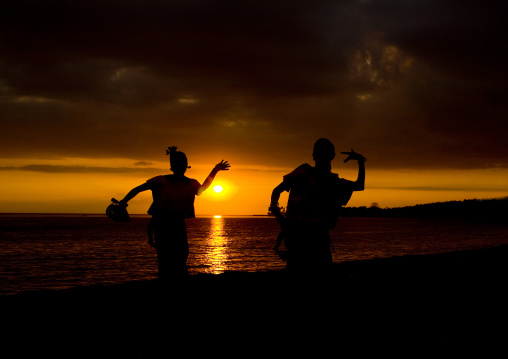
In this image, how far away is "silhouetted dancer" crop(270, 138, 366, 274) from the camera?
17.0 ft

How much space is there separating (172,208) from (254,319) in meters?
1.98

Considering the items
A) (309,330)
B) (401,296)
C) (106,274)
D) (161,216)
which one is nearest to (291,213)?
(309,330)

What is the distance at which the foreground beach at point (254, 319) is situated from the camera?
5277mm

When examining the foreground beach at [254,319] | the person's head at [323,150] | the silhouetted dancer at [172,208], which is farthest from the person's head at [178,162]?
the person's head at [323,150]

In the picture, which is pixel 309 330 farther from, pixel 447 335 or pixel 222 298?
pixel 222 298

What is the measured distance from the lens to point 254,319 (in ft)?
21.6

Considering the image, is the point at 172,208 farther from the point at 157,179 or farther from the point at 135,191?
the point at 135,191

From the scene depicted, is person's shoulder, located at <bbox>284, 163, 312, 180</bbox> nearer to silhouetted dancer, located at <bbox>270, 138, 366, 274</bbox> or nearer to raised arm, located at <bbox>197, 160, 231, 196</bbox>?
silhouetted dancer, located at <bbox>270, 138, 366, 274</bbox>

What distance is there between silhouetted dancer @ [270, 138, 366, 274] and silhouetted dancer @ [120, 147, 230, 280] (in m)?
1.88

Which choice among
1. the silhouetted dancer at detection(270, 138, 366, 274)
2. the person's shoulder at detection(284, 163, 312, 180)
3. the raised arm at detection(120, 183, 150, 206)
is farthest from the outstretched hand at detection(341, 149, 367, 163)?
the raised arm at detection(120, 183, 150, 206)

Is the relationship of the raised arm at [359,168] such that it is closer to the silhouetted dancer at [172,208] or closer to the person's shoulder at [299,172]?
the person's shoulder at [299,172]

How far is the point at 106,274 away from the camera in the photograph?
35156 millimetres

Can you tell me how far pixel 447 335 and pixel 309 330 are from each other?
1.72 metres

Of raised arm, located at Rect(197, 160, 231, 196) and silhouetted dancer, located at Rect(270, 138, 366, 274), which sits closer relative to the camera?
silhouetted dancer, located at Rect(270, 138, 366, 274)
